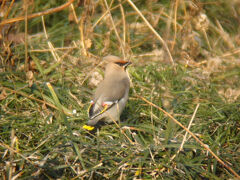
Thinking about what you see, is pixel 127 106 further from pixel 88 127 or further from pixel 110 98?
pixel 88 127

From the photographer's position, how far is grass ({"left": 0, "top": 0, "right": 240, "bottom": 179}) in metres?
3.33

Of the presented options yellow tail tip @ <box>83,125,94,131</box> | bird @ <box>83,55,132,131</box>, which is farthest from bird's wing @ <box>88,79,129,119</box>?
yellow tail tip @ <box>83,125,94,131</box>

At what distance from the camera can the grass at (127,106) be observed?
10.9ft

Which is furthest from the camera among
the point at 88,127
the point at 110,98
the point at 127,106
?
the point at 127,106

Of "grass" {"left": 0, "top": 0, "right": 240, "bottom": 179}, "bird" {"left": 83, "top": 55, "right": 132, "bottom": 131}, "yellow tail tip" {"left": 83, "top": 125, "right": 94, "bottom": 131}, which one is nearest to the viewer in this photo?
"grass" {"left": 0, "top": 0, "right": 240, "bottom": 179}

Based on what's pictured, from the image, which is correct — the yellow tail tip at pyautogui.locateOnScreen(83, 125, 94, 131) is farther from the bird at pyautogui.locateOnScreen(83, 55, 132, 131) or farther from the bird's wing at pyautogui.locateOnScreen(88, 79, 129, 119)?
the bird's wing at pyautogui.locateOnScreen(88, 79, 129, 119)

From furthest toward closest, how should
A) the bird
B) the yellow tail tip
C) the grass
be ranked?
the bird → the yellow tail tip → the grass

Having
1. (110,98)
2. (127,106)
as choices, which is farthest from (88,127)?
(127,106)

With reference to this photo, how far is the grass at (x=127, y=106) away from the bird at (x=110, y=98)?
0.42 ft

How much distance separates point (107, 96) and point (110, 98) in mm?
42

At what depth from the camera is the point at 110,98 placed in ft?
13.7

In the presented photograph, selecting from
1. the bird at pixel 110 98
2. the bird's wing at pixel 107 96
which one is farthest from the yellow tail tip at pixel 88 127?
the bird's wing at pixel 107 96

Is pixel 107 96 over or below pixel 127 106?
over

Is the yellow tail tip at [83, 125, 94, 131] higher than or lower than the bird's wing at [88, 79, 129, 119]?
lower
